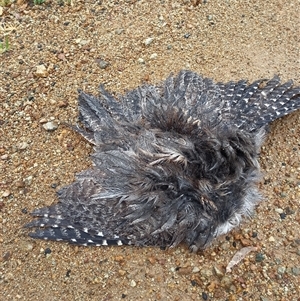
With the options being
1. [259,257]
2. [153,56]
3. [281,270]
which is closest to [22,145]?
[153,56]

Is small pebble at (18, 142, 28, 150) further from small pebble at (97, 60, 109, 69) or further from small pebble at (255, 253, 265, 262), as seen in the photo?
small pebble at (255, 253, 265, 262)

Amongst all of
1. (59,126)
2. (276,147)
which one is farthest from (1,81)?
(276,147)

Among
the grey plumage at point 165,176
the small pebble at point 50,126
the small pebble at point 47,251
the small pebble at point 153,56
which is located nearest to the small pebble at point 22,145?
the small pebble at point 50,126

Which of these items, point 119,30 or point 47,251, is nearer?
point 47,251

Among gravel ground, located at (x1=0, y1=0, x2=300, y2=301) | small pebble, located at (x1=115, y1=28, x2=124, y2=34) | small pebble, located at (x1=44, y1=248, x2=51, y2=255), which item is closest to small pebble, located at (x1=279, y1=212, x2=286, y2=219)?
gravel ground, located at (x1=0, y1=0, x2=300, y2=301)

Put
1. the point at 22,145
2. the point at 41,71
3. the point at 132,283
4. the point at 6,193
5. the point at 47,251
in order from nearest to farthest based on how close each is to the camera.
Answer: the point at 132,283 < the point at 47,251 < the point at 6,193 < the point at 22,145 < the point at 41,71

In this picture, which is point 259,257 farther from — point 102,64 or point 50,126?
point 102,64
